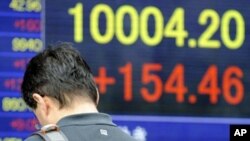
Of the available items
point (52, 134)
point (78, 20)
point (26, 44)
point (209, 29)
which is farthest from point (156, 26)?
point (52, 134)

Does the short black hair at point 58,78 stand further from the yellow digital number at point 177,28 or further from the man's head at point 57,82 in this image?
the yellow digital number at point 177,28

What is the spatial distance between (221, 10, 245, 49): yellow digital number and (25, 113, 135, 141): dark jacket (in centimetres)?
185

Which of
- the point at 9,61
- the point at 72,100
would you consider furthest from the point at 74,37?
the point at 72,100

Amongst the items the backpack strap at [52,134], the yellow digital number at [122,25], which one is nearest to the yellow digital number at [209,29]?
the yellow digital number at [122,25]

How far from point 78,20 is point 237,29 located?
2.55ft

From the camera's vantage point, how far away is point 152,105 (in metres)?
3.40

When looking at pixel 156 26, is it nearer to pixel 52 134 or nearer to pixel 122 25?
pixel 122 25

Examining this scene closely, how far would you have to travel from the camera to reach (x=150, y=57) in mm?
3396

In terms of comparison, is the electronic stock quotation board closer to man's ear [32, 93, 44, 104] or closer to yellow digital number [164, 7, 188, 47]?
yellow digital number [164, 7, 188, 47]

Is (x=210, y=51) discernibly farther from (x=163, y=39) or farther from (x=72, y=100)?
(x=72, y=100)

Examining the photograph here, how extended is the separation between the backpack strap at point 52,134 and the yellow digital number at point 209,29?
6.23ft

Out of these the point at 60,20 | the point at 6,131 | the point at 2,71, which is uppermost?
the point at 60,20

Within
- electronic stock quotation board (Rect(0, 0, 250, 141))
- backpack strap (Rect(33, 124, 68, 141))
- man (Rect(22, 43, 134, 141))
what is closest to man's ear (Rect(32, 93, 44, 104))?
man (Rect(22, 43, 134, 141))

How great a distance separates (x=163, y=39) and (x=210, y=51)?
0.24 meters
